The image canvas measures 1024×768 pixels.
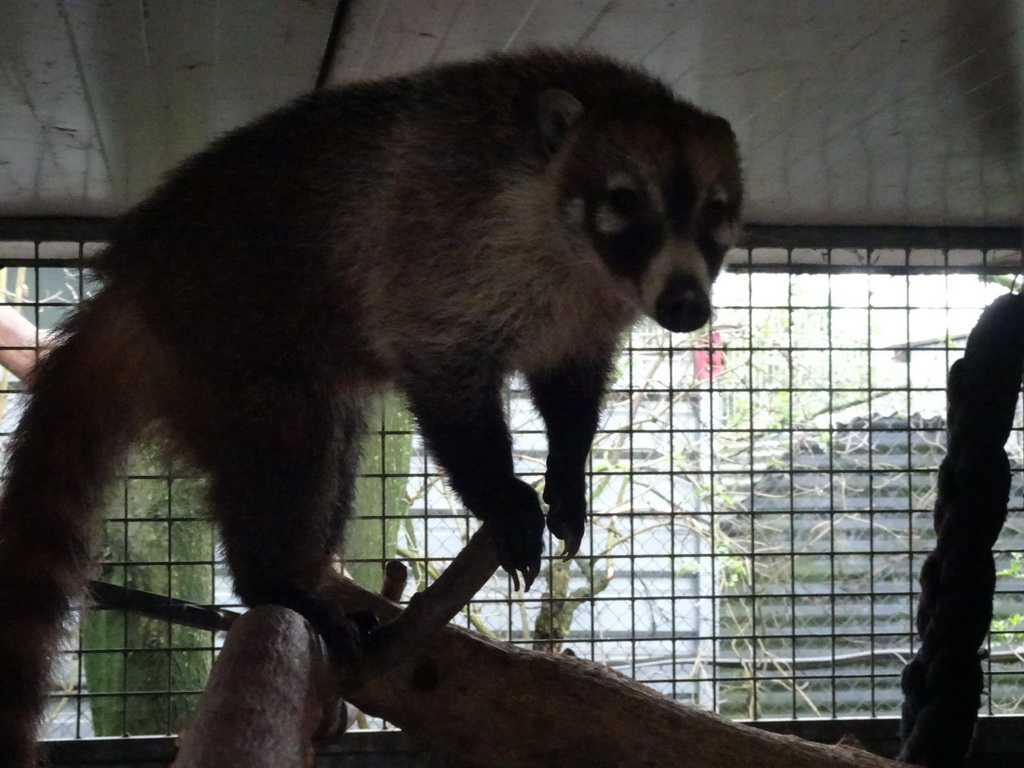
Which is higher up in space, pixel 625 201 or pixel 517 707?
pixel 625 201

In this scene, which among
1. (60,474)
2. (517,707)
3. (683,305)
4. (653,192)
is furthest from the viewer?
(60,474)

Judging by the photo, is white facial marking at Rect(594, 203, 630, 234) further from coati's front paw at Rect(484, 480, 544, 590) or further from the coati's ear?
coati's front paw at Rect(484, 480, 544, 590)

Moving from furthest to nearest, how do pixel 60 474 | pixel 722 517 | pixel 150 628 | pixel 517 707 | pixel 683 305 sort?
pixel 722 517 → pixel 150 628 → pixel 60 474 → pixel 517 707 → pixel 683 305

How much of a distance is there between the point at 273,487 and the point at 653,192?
104 cm

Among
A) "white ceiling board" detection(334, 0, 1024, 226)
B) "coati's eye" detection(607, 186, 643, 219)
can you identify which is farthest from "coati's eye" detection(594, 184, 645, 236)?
"white ceiling board" detection(334, 0, 1024, 226)

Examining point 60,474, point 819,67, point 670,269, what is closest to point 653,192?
point 670,269

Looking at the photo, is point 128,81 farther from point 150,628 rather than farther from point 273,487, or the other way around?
point 150,628

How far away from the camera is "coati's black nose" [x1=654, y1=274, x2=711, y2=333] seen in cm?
204

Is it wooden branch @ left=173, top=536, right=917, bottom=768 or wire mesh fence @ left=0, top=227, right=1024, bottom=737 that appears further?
wire mesh fence @ left=0, top=227, right=1024, bottom=737

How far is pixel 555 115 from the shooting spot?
235 cm

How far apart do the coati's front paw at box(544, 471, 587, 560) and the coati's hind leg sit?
550 millimetres

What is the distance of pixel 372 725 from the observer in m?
4.36

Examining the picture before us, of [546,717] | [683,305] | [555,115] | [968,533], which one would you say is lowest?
[546,717]

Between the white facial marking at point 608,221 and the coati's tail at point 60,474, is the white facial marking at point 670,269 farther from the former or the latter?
the coati's tail at point 60,474
